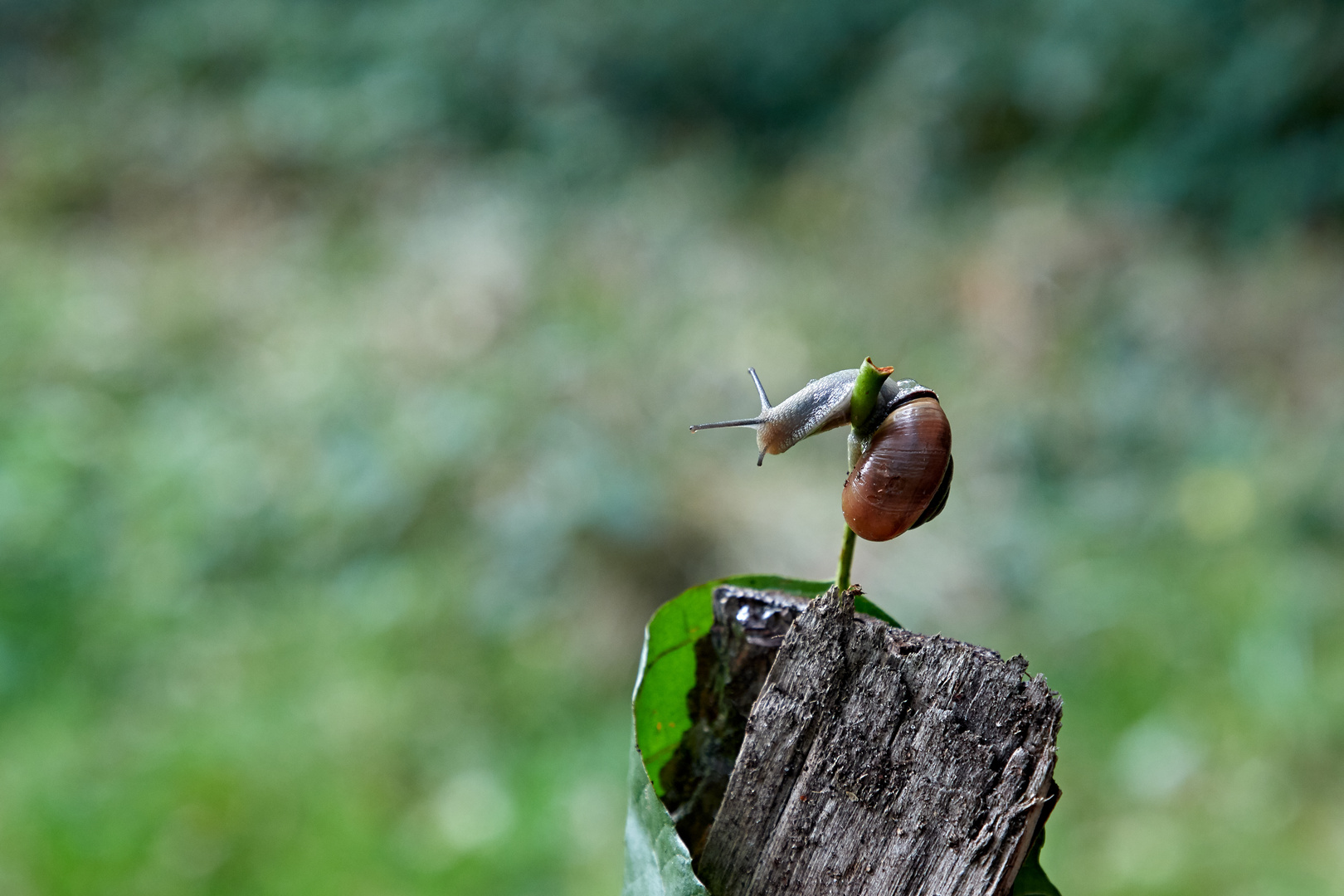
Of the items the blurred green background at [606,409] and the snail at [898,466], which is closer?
the snail at [898,466]

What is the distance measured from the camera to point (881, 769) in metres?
0.94

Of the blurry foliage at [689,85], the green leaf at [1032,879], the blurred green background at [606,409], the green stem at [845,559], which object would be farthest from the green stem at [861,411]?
the blurry foliage at [689,85]

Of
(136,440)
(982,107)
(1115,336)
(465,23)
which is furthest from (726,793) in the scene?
(465,23)

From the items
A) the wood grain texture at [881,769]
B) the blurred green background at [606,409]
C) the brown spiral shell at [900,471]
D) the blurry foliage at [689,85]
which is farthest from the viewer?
the blurry foliage at [689,85]

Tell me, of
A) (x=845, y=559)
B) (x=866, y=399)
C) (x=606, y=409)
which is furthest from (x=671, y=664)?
(x=606, y=409)

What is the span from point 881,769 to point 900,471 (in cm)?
26

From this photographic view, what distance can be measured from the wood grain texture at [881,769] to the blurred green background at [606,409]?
208cm

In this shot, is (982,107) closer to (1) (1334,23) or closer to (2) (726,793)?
(1) (1334,23)

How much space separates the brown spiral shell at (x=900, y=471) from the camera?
1024 mm

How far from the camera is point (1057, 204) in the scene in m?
6.62

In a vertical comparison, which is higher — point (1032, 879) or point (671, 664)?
point (671, 664)

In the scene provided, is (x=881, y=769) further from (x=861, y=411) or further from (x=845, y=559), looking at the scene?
(x=861, y=411)

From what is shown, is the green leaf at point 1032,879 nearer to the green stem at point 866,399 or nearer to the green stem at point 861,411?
the green stem at point 861,411

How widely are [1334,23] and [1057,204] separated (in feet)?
5.33
